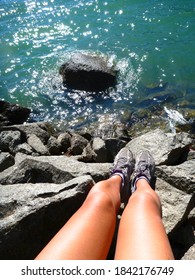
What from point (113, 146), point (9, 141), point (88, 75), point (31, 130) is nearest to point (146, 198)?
point (113, 146)

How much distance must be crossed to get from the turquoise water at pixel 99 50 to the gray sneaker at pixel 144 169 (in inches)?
151

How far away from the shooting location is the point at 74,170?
193 inches

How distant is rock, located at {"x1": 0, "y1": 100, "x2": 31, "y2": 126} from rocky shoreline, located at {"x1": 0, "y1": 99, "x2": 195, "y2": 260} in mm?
Result: 1658

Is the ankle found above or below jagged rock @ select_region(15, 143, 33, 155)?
above

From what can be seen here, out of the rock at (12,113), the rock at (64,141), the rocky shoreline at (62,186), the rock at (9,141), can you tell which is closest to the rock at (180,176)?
the rocky shoreline at (62,186)

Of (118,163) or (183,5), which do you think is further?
(183,5)

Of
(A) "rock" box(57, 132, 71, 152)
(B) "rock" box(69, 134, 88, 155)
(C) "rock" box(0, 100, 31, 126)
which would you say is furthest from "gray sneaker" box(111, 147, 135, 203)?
(C) "rock" box(0, 100, 31, 126)

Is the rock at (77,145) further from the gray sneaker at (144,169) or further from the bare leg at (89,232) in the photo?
the bare leg at (89,232)

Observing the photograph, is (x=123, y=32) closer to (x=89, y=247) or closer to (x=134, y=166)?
(x=134, y=166)

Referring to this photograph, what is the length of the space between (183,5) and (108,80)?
616 cm

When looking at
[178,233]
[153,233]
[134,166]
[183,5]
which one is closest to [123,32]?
[183,5]

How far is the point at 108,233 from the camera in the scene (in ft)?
10.7

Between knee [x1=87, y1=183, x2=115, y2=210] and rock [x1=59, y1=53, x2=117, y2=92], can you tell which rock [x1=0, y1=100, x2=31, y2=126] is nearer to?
rock [x1=59, y1=53, x2=117, y2=92]

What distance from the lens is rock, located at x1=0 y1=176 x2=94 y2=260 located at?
12.0 ft
